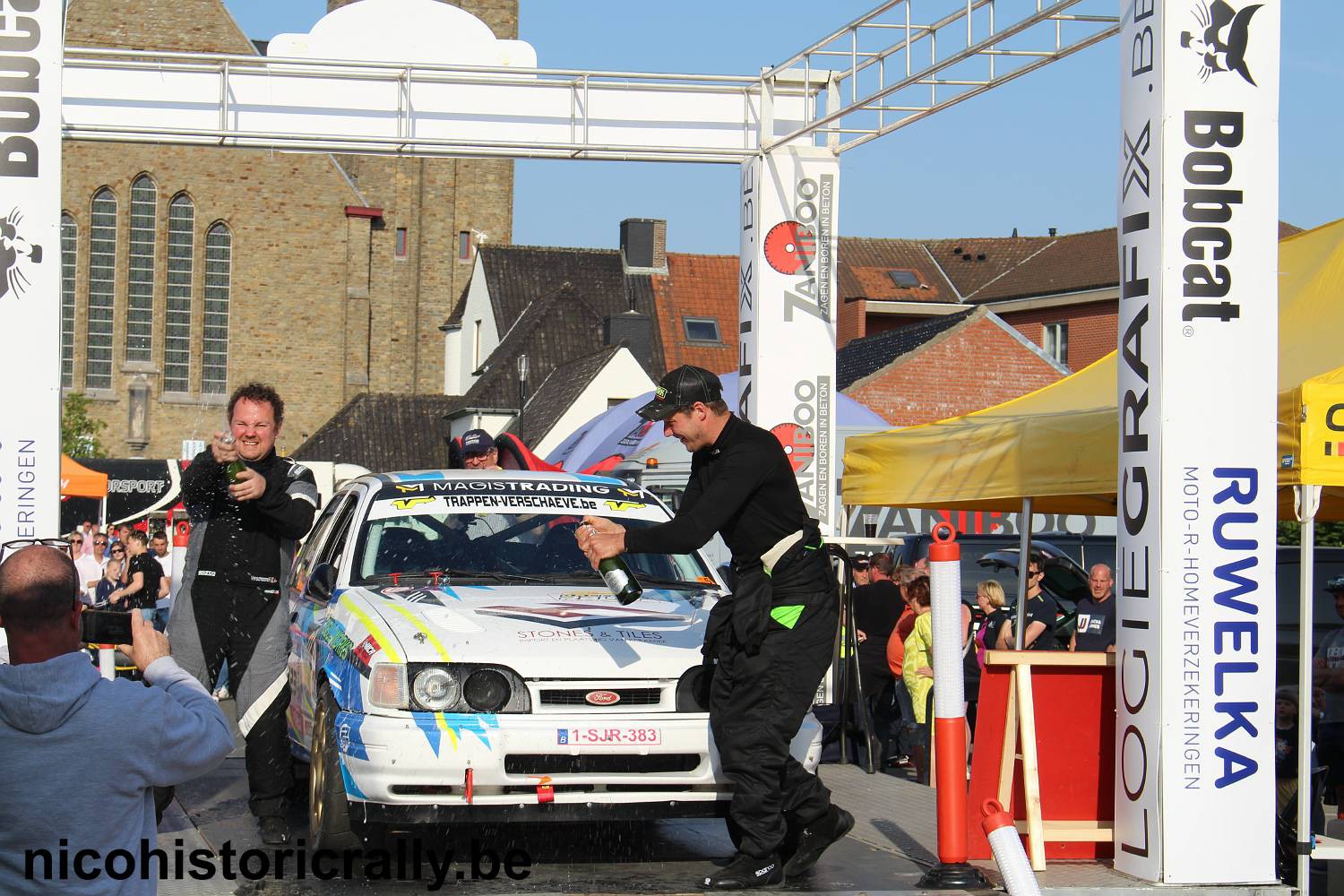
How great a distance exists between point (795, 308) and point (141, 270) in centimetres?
4775

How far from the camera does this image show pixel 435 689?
692 cm

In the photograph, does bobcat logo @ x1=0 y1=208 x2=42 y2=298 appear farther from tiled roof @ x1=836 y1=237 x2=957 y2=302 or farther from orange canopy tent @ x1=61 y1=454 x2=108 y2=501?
tiled roof @ x1=836 y1=237 x2=957 y2=302

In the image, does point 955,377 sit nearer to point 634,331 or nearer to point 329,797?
point 634,331

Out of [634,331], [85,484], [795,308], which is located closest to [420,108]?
[795,308]

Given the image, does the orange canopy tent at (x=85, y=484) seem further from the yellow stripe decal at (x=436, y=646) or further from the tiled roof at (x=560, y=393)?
the yellow stripe decal at (x=436, y=646)

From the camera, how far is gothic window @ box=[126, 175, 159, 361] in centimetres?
5766

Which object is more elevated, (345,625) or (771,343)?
(771,343)

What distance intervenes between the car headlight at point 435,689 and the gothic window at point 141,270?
5366cm

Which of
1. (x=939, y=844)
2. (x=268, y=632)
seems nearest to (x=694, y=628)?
(x=939, y=844)

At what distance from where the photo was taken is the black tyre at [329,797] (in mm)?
7039

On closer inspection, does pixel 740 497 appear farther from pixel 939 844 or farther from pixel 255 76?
pixel 255 76

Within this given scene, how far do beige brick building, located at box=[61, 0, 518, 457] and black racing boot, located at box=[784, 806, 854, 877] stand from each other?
5264 cm

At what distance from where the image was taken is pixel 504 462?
12.4 meters

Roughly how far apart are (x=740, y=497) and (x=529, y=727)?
1.26 m
